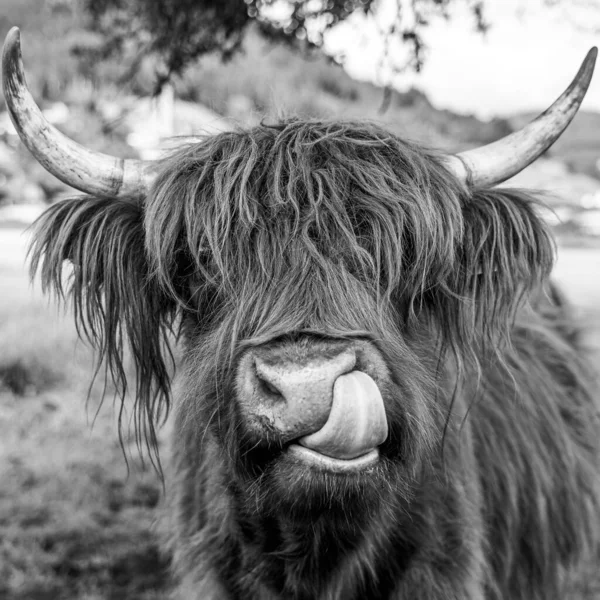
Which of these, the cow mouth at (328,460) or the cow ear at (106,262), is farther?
the cow ear at (106,262)

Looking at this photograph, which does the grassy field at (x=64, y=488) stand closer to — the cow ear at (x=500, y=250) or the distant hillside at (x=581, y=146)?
the cow ear at (x=500, y=250)

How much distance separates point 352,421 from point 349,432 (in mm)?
32

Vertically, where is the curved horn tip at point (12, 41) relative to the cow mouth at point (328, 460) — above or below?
above

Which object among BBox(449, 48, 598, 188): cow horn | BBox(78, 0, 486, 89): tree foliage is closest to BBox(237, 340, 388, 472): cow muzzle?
BBox(449, 48, 598, 188): cow horn

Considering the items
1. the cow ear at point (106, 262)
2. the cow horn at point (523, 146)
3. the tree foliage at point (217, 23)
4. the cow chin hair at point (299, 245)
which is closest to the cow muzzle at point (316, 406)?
the cow chin hair at point (299, 245)

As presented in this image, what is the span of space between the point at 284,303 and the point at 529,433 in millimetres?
1606

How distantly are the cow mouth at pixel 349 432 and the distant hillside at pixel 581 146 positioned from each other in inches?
350

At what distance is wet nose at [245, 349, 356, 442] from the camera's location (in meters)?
1.42

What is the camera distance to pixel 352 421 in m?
1.42

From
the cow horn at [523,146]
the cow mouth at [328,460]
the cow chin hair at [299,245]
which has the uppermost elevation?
the cow horn at [523,146]

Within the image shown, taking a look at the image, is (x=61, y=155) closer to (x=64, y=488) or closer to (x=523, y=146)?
(x=523, y=146)

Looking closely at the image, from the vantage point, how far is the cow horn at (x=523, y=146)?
1.91 metres

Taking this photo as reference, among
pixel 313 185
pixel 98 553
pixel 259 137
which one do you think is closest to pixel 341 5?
pixel 259 137

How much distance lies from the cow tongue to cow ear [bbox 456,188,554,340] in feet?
2.44
